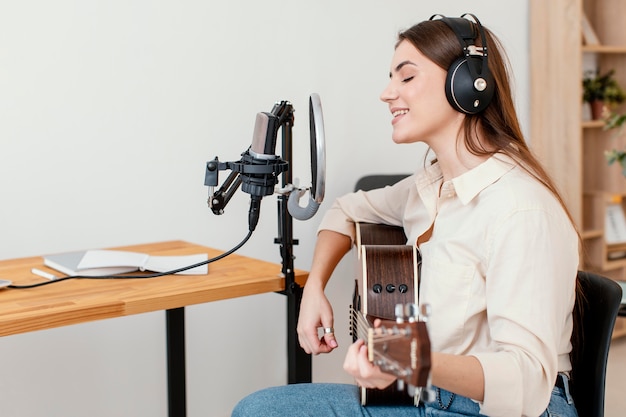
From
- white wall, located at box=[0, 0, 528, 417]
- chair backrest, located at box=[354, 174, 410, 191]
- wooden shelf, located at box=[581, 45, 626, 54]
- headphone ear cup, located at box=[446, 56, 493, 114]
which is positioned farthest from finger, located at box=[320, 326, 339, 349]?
wooden shelf, located at box=[581, 45, 626, 54]

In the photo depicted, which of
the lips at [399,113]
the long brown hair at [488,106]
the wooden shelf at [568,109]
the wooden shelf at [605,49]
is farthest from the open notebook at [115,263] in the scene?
the wooden shelf at [605,49]

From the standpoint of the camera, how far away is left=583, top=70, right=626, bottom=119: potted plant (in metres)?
3.51

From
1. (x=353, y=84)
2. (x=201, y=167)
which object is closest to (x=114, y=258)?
(x=201, y=167)

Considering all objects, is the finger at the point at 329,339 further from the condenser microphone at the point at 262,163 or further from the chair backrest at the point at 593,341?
the chair backrest at the point at 593,341

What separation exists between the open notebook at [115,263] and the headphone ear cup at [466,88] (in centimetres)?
67

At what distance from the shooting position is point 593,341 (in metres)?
1.38

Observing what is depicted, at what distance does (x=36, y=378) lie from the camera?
7.25 ft

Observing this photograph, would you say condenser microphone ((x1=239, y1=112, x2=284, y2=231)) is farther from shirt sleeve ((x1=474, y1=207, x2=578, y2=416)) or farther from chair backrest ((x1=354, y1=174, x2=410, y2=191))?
chair backrest ((x1=354, y1=174, x2=410, y2=191))

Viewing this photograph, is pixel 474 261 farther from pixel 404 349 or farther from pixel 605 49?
pixel 605 49

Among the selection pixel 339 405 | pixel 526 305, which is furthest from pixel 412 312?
pixel 339 405

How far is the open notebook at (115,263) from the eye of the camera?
1.73 meters

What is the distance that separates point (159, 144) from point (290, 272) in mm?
817

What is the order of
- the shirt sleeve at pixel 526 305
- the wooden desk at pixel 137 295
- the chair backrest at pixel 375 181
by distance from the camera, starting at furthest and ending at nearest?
the chair backrest at pixel 375 181, the wooden desk at pixel 137 295, the shirt sleeve at pixel 526 305

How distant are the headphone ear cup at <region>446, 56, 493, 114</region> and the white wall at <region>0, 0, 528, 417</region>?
1.11 metres
